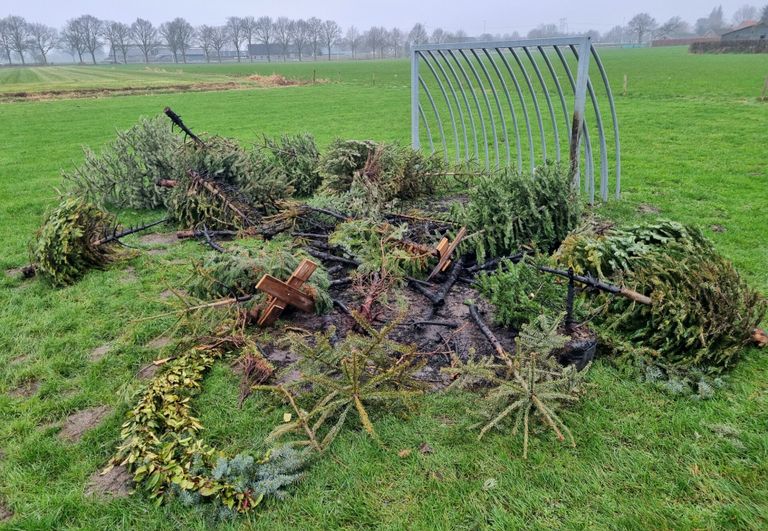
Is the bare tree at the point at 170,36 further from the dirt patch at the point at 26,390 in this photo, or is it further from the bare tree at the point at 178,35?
the dirt patch at the point at 26,390

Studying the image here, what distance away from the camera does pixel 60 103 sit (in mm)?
21844

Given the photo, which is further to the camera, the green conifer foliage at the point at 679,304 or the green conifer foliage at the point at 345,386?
the green conifer foliage at the point at 679,304

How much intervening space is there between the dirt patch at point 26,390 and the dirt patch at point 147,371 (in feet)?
1.93

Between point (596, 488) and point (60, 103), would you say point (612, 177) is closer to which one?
point (596, 488)

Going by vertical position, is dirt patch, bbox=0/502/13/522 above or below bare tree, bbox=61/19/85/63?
below

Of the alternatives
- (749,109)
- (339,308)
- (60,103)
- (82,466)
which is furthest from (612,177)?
(60,103)

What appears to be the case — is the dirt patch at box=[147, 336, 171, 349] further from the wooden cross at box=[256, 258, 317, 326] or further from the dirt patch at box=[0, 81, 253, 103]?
the dirt patch at box=[0, 81, 253, 103]

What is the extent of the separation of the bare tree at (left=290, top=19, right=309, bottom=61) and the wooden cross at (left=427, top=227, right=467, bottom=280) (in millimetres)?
127054

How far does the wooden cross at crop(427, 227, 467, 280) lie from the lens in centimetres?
405

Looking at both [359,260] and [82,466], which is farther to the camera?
[359,260]

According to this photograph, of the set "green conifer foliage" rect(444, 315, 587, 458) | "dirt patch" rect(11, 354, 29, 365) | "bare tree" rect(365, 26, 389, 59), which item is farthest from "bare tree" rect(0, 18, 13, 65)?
"green conifer foliage" rect(444, 315, 587, 458)

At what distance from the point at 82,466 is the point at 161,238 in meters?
3.66

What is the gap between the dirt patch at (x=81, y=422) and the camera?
2678mm

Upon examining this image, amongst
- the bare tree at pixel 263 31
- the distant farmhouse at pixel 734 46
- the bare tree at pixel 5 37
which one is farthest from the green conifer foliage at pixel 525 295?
the bare tree at pixel 263 31
